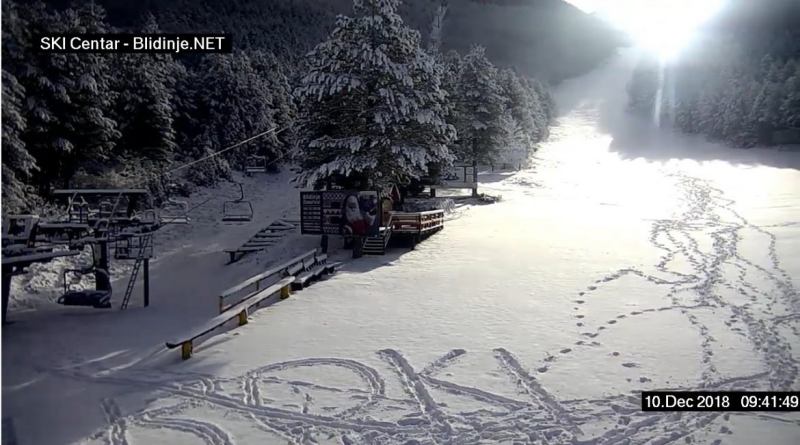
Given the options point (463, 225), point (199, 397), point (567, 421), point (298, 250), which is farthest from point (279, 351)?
point (463, 225)

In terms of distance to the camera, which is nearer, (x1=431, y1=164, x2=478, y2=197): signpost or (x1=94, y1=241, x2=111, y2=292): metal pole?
(x1=94, y1=241, x2=111, y2=292): metal pole

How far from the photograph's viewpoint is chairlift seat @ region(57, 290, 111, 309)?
891 centimetres

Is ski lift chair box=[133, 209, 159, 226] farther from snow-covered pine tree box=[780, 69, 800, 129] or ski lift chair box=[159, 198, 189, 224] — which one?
snow-covered pine tree box=[780, 69, 800, 129]

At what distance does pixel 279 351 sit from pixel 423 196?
1909cm

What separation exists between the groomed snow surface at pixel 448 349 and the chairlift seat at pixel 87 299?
0.20m

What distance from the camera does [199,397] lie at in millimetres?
6164

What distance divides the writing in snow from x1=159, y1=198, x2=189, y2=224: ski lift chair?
6.37 metres

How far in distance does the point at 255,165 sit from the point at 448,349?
22.1m

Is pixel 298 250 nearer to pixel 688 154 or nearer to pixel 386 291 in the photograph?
pixel 386 291

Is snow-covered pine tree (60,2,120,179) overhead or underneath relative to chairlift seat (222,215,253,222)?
overhead

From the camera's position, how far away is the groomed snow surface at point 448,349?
5.41 metres

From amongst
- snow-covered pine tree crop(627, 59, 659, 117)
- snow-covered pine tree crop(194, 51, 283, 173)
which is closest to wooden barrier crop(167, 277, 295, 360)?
snow-covered pine tree crop(194, 51, 283, 173)

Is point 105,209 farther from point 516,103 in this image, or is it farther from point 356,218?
point 516,103
